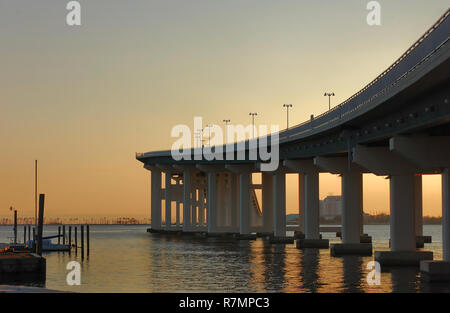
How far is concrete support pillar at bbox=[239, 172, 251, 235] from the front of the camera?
131 m

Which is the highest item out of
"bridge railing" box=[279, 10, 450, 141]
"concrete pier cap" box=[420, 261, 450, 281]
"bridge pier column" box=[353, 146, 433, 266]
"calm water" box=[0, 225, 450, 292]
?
"bridge railing" box=[279, 10, 450, 141]

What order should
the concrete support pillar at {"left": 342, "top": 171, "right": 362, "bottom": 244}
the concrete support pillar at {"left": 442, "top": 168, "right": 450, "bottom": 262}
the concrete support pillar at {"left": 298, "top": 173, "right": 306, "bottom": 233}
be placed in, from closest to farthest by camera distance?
the concrete support pillar at {"left": 442, "top": 168, "right": 450, "bottom": 262}
the concrete support pillar at {"left": 342, "top": 171, "right": 362, "bottom": 244}
the concrete support pillar at {"left": 298, "top": 173, "right": 306, "bottom": 233}

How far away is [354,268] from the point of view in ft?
221

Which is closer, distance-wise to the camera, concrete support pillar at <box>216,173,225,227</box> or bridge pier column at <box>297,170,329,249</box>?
bridge pier column at <box>297,170,329,249</box>

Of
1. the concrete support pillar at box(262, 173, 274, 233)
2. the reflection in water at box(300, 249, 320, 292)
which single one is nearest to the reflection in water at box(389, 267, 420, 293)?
the reflection in water at box(300, 249, 320, 292)

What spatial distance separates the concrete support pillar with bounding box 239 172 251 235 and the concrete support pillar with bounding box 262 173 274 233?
4.21 metres

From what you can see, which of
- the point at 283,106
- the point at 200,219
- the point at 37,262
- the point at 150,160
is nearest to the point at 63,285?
the point at 37,262

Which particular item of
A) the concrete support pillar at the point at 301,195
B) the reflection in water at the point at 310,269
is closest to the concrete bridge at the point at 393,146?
the reflection in water at the point at 310,269

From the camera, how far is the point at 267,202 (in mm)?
137875

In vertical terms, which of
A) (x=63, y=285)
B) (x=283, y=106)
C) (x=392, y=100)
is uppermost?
(x=283, y=106)

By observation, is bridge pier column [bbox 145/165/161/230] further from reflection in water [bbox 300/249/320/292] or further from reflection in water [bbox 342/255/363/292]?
reflection in water [bbox 342/255/363/292]
